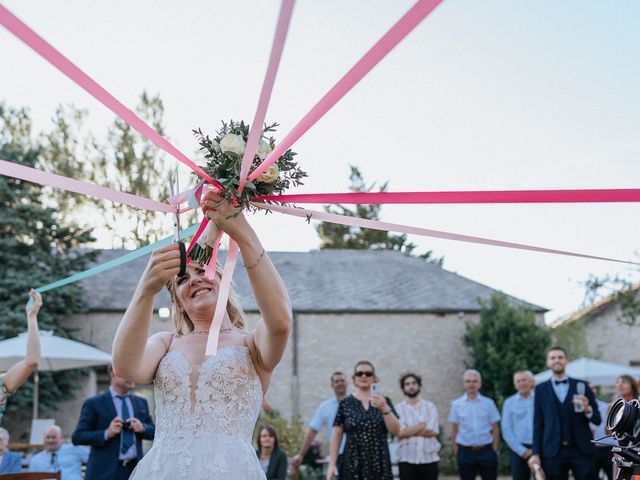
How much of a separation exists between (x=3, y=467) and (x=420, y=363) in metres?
18.1

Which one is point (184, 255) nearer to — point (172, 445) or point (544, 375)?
point (172, 445)

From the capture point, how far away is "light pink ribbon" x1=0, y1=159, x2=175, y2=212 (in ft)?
8.57

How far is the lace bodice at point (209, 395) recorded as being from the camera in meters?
3.04

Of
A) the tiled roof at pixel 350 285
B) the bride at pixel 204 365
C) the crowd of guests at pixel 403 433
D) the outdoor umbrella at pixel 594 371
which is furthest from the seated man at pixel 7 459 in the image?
the tiled roof at pixel 350 285

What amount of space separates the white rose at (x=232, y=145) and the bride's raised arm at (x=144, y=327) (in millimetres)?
420

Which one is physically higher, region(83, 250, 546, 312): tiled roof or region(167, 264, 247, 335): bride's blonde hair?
region(83, 250, 546, 312): tiled roof

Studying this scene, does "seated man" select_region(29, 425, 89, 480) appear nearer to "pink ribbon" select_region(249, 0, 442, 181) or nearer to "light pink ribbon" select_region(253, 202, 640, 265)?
"light pink ribbon" select_region(253, 202, 640, 265)

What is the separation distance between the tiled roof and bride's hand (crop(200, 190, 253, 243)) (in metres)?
20.6

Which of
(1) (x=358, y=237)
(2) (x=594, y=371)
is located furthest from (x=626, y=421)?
(1) (x=358, y=237)

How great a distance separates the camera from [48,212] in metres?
22.9

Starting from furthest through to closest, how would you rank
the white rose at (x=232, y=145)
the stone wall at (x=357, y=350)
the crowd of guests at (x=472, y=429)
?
the stone wall at (x=357, y=350)
the crowd of guests at (x=472, y=429)
the white rose at (x=232, y=145)

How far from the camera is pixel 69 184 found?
2.72m

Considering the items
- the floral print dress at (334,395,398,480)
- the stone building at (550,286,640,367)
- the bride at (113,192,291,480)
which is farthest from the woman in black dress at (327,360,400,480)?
the stone building at (550,286,640,367)

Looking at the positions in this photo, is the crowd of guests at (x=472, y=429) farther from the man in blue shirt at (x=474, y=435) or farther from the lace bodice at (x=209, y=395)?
the lace bodice at (x=209, y=395)
